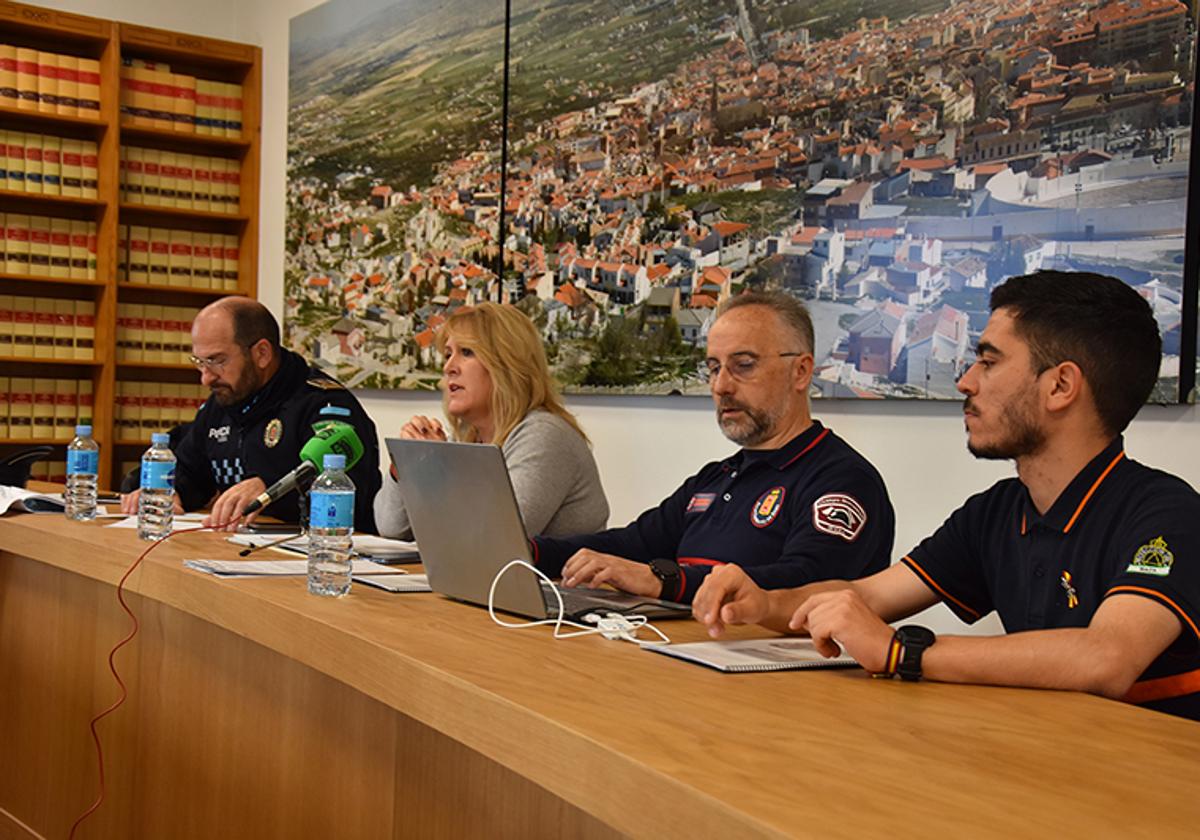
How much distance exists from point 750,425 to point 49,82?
13.8ft

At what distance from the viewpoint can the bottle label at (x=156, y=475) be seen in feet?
9.77

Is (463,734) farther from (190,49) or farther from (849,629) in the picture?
(190,49)

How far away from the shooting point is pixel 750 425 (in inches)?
104

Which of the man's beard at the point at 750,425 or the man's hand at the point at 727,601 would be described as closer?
the man's hand at the point at 727,601

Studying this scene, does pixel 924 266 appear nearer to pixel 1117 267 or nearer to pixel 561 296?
pixel 1117 267

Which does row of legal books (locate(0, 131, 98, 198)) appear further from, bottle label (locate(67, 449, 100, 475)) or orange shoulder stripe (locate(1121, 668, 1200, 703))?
orange shoulder stripe (locate(1121, 668, 1200, 703))

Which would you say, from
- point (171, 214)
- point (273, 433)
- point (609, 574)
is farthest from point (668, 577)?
point (171, 214)

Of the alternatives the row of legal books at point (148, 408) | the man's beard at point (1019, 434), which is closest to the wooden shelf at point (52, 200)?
the row of legal books at point (148, 408)

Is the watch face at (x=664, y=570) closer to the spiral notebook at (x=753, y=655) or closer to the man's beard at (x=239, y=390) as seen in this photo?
the spiral notebook at (x=753, y=655)

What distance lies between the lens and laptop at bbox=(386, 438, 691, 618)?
6.31 feet

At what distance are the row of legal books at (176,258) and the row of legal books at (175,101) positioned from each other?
1.57ft

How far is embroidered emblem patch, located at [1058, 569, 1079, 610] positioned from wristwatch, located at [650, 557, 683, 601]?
0.65 m

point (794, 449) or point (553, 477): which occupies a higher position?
point (794, 449)

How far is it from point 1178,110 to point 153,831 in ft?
8.38
